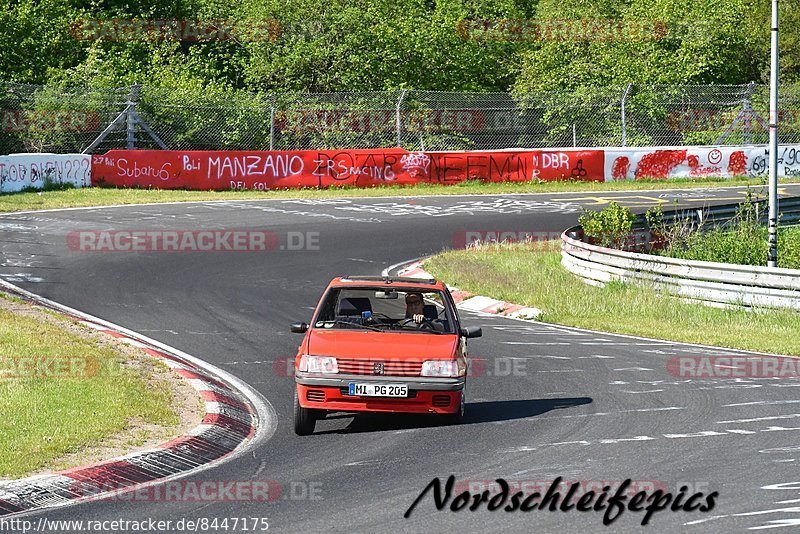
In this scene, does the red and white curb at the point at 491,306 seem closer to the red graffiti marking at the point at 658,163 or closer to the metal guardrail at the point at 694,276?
the metal guardrail at the point at 694,276

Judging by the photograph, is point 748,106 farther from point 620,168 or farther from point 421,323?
point 421,323

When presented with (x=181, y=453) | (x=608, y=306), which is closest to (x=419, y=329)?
(x=181, y=453)

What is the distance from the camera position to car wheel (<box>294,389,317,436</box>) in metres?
10.4

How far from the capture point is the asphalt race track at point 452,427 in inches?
307

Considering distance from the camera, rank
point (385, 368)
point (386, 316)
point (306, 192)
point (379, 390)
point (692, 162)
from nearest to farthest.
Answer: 1. point (379, 390)
2. point (385, 368)
3. point (386, 316)
4. point (306, 192)
5. point (692, 162)

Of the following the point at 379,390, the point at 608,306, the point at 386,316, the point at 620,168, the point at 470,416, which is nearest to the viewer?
the point at 379,390

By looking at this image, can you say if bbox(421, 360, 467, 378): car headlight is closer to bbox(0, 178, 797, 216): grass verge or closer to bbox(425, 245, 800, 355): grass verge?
bbox(425, 245, 800, 355): grass verge

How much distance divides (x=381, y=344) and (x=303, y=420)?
1022mm

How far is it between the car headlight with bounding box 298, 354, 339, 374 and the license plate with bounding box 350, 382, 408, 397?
0.85ft

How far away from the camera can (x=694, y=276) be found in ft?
61.1

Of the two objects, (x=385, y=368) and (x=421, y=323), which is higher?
(x=421, y=323)

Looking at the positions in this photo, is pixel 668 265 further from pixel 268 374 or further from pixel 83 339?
pixel 83 339

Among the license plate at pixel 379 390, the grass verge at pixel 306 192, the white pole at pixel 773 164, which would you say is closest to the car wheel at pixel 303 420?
the license plate at pixel 379 390

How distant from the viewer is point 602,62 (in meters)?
47.2
